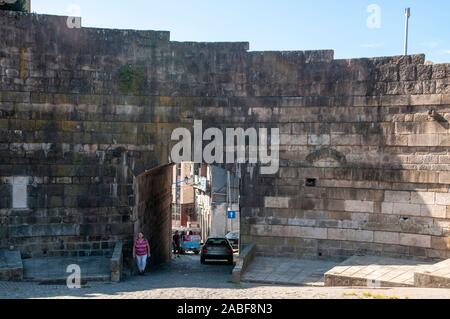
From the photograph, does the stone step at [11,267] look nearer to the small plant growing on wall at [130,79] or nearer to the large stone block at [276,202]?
the small plant growing on wall at [130,79]

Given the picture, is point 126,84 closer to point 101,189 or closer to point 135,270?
point 101,189

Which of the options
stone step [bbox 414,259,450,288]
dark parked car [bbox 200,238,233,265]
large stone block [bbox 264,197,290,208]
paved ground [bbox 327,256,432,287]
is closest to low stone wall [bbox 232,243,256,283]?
large stone block [bbox 264,197,290,208]

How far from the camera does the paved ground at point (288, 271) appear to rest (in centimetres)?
1312

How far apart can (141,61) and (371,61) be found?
6.29 metres

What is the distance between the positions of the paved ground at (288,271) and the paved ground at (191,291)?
0.58 m

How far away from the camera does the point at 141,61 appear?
1539 centimetres

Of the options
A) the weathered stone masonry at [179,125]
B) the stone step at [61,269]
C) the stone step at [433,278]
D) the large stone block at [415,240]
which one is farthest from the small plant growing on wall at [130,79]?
the stone step at [433,278]

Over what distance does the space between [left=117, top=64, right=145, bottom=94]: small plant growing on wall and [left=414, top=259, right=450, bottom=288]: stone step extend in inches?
343

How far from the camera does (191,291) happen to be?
11.7 meters

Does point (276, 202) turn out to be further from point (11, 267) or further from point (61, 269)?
point (11, 267)

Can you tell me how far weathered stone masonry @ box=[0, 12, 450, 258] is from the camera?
14.5m

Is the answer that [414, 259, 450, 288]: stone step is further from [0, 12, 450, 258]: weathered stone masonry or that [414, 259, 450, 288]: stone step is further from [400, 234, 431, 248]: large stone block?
[0, 12, 450, 258]: weathered stone masonry

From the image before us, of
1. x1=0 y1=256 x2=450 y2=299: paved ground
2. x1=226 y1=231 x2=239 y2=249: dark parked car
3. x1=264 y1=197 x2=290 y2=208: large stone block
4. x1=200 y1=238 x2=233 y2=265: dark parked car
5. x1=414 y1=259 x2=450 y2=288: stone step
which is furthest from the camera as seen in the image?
x1=226 y1=231 x2=239 y2=249: dark parked car
